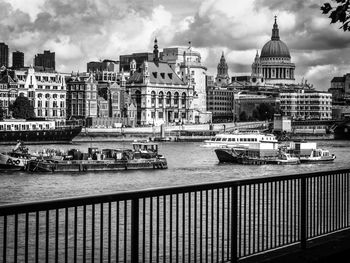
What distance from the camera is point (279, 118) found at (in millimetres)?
147500

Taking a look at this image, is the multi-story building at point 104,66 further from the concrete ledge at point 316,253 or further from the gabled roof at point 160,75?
the concrete ledge at point 316,253

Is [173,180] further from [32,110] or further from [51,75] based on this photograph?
[51,75]

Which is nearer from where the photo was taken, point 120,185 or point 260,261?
point 260,261

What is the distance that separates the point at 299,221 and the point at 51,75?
125m

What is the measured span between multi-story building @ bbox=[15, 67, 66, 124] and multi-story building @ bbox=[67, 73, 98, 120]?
110 inches

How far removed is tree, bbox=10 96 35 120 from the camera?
113 metres

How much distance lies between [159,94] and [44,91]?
89.7 feet

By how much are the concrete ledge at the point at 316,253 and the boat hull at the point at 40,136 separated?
88.8 m

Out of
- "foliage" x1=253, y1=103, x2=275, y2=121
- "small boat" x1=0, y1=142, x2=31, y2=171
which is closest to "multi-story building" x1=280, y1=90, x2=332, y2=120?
"foliage" x1=253, y1=103, x2=275, y2=121

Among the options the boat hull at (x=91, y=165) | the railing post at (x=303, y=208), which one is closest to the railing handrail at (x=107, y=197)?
the railing post at (x=303, y=208)

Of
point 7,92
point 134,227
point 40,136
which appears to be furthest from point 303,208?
point 7,92

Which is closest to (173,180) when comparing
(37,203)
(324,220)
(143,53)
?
(324,220)

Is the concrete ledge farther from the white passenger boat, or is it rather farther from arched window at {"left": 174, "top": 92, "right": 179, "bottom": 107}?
arched window at {"left": 174, "top": 92, "right": 179, "bottom": 107}

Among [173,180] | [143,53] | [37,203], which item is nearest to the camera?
[37,203]
